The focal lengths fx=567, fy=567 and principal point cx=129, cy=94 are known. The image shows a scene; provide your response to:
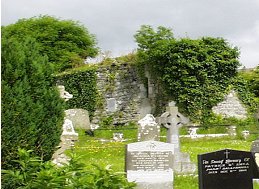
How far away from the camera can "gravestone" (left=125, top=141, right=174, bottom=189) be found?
9898 millimetres

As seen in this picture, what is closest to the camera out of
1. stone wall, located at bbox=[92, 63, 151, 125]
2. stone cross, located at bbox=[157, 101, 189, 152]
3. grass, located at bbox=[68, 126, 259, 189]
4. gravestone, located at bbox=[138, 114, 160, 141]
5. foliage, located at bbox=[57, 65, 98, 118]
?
grass, located at bbox=[68, 126, 259, 189]

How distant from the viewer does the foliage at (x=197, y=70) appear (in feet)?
87.9

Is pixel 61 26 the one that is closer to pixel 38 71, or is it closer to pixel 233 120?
pixel 233 120

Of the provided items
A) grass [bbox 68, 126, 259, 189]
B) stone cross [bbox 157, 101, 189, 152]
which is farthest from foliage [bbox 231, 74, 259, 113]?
stone cross [bbox 157, 101, 189, 152]

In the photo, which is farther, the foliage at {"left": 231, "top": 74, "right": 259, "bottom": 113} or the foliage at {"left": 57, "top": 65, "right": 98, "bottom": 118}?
the foliage at {"left": 57, "top": 65, "right": 98, "bottom": 118}

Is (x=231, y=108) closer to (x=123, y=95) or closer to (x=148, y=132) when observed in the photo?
(x=123, y=95)

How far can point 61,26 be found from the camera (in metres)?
44.0

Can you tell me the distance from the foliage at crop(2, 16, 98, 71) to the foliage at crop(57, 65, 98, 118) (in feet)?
32.9

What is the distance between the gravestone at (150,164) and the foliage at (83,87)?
66.0 ft

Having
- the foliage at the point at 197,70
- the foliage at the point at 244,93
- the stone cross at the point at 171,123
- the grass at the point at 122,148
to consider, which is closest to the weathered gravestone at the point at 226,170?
the grass at the point at 122,148

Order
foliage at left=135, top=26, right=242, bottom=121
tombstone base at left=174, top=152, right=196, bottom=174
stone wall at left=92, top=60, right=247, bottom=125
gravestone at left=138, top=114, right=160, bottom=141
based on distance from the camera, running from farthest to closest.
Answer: stone wall at left=92, top=60, right=247, bottom=125 < foliage at left=135, top=26, right=242, bottom=121 < gravestone at left=138, top=114, right=160, bottom=141 < tombstone base at left=174, top=152, right=196, bottom=174

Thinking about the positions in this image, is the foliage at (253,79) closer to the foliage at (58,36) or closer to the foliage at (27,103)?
the foliage at (58,36)

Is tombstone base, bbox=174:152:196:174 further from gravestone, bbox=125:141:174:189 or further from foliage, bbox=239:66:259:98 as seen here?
foliage, bbox=239:66:259:98

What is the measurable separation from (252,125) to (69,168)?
70.7 ft
